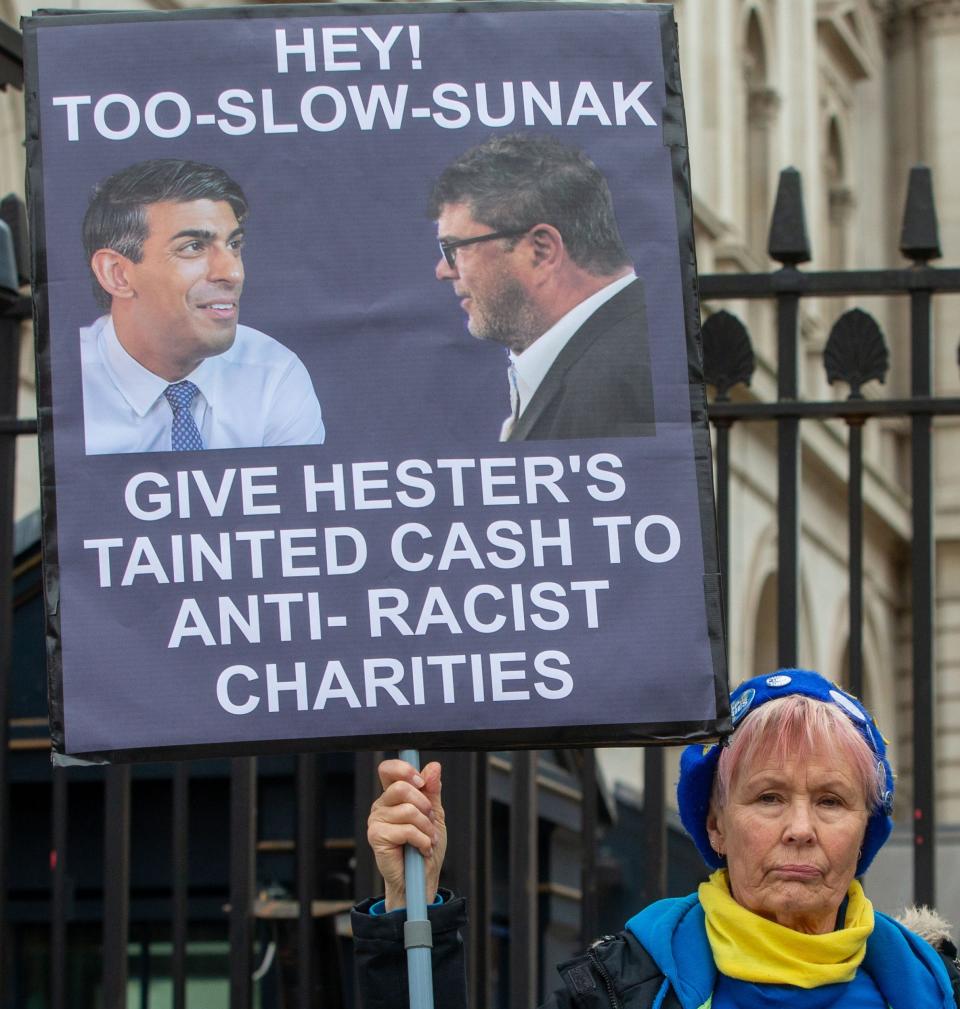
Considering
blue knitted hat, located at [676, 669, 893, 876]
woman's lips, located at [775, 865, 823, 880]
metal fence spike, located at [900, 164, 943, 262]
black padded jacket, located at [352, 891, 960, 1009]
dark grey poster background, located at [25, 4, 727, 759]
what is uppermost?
metal fence spike, located at [900, 164, 943, 262]

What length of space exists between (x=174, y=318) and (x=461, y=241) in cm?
46

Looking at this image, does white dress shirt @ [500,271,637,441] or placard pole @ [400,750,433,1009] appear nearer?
placard pole @ [400,750,433,1009]

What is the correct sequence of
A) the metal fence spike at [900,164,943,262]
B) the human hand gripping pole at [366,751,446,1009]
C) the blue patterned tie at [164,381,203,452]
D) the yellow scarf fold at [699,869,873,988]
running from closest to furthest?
1. the yellow scarf fold at [699,869,873,988]
2. the human hand gripping pole at [366,751,446,1009]
3. the blue patterned tie at [164,381,203,452]
4. the metal fence spike at [900,164,943,262]

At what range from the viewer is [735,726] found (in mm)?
3355

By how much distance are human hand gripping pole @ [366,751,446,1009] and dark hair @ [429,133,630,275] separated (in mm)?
850

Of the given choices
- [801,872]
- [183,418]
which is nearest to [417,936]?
[801,872]

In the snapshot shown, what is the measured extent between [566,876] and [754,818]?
20.9 ft

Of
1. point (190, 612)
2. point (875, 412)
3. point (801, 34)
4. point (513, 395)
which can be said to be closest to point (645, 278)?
point (513, 395)

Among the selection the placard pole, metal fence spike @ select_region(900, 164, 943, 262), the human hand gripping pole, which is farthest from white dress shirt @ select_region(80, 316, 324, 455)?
metal fence spike @ select_region(900, 164, 943, 262)

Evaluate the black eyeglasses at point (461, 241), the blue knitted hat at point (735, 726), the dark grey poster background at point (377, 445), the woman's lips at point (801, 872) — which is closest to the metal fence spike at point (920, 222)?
the dark grey poster background at point (377, 445)

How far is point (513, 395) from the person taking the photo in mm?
3543

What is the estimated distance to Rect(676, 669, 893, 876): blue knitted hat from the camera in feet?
10.8

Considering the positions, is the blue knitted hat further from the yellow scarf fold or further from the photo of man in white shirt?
the photo of man in white shirt

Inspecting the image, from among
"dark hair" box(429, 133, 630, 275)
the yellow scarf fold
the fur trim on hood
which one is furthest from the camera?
"dark hair" box(429, 133, 630, 275)
